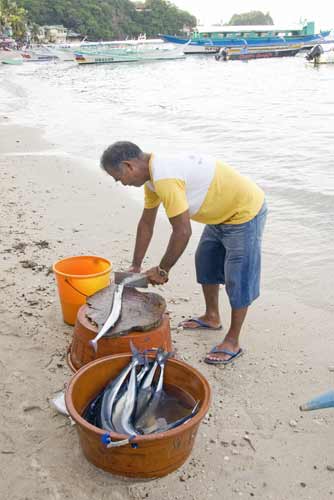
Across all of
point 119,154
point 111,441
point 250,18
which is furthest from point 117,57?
point 250,18

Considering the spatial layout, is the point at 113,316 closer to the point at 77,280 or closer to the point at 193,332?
the point at 77,280

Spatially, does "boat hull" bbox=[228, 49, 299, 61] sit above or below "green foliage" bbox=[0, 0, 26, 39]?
below

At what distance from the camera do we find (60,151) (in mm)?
11609

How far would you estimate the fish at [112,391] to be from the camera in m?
2.55

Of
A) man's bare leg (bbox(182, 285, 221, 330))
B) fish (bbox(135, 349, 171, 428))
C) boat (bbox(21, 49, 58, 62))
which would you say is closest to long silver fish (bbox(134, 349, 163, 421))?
fish (bbox(135, 349, 171, 428))

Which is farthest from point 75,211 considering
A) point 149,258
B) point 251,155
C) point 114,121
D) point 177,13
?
point 177,13

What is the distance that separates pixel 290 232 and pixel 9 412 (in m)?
4.92

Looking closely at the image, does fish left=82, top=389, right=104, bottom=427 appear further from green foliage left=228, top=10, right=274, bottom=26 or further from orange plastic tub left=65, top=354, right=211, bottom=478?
green foliage left=228, top=10, right=274, bottom=26

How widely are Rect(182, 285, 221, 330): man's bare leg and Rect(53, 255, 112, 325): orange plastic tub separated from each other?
0.83 metres

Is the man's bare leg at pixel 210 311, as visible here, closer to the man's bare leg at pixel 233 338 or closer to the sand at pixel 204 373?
the sand at pixel 204 373

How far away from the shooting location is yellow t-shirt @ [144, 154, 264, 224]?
2.97 metres

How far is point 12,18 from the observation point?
8162 centimetres

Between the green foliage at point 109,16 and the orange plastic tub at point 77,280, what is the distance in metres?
107

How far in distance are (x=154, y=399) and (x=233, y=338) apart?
47.8 inches
